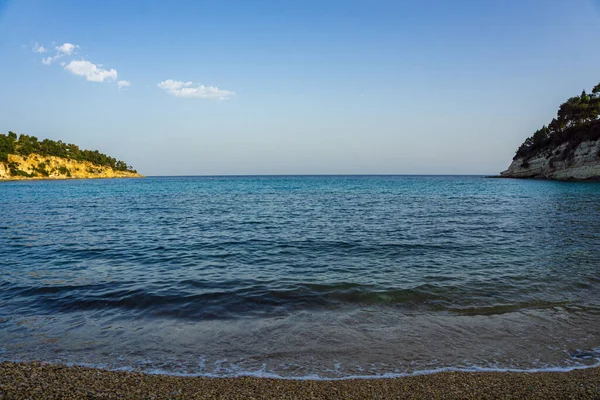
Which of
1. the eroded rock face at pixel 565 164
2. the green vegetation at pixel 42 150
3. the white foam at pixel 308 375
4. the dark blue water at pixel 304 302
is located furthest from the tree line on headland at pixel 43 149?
the eroded rock face at pixel 565 164

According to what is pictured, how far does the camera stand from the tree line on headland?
446ft

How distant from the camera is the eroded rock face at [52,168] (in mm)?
136500

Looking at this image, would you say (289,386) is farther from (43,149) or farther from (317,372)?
(43,149)

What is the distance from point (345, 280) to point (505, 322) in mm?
4666

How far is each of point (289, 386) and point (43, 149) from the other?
191839 mm

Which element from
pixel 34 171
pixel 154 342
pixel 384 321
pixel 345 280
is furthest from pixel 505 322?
pixel 34 171

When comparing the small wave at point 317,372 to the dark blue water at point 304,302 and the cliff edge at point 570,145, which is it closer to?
the dark blue water at point 304,302

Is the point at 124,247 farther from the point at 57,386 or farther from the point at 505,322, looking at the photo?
the point at 505,322

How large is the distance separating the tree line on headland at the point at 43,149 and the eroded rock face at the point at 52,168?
8.04 feet

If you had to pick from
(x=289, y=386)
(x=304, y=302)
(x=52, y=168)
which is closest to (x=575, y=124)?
(x=304, y=302)

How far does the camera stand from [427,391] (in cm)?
538

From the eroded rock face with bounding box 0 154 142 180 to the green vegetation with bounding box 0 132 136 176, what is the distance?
→ 54.8 inches

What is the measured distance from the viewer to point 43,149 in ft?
515

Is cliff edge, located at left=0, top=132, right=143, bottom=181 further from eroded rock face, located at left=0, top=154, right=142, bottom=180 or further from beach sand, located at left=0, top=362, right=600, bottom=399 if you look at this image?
beach sand, located at left=0, top=362, right=600, bottom=399
